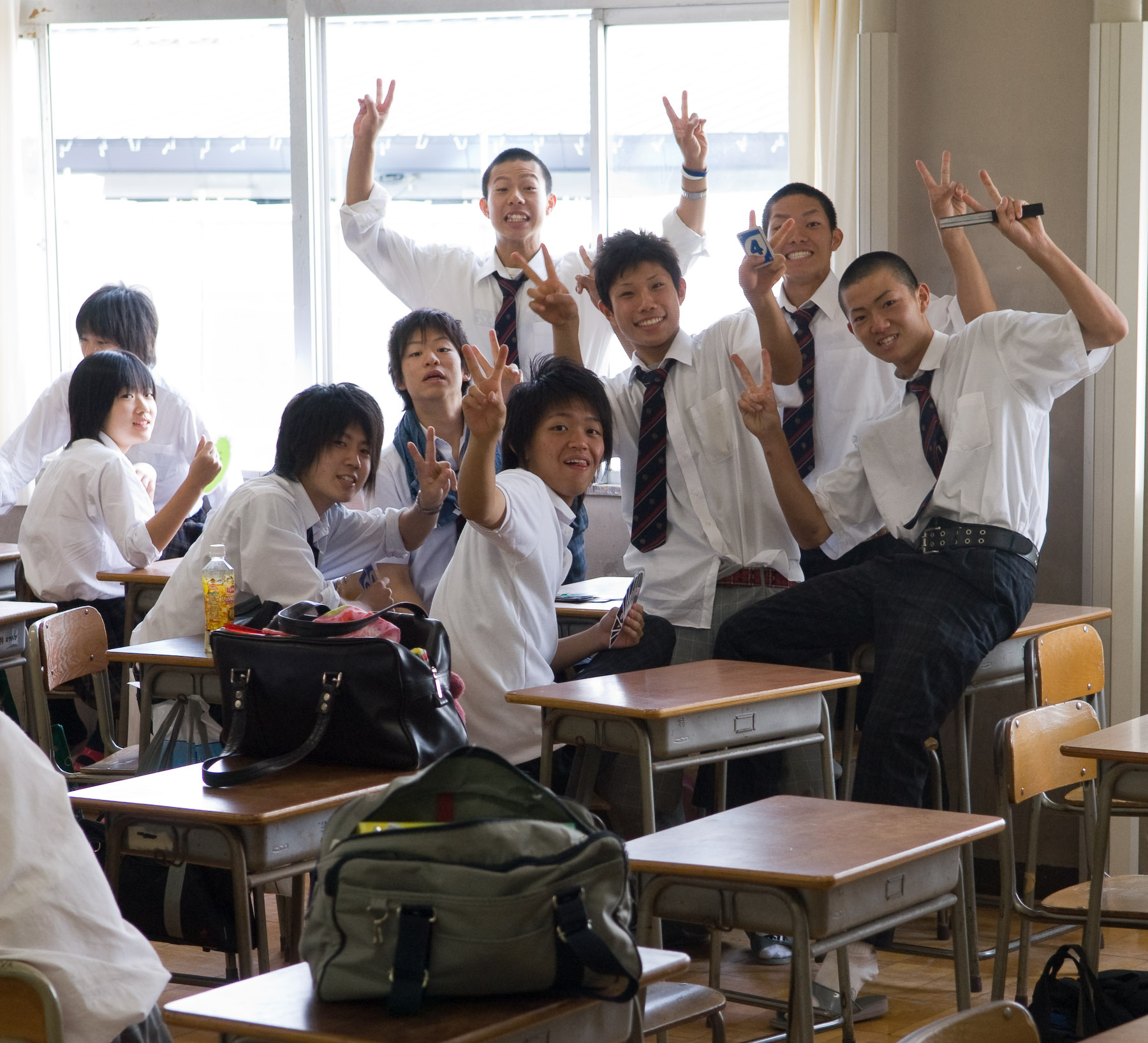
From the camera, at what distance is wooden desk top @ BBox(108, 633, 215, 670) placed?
2923mm

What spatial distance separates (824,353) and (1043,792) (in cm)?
153

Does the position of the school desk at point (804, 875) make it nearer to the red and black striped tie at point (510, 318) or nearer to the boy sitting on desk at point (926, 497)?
the boy sitting on desk at point (926, 497)

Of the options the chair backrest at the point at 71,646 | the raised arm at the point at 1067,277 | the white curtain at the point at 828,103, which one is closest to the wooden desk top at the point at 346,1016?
the chair backrest at the point at 71,646

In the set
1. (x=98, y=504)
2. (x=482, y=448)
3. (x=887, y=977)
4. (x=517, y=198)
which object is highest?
(x=517, y=198)

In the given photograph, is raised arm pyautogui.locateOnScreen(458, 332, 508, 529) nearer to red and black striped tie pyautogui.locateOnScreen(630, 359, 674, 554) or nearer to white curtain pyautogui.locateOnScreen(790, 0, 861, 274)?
red and black striped tie pyautogui.locateOnScreen(630, 359, 674, 554)

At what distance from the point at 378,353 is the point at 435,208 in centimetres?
61

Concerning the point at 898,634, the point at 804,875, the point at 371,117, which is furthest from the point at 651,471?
the point at 804,875

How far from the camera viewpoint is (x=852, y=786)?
10.8ft

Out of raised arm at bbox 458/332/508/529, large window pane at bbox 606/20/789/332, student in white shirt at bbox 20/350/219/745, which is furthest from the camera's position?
large window pane at bbox 606/20/789/332

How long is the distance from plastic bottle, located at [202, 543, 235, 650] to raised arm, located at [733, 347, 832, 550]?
51.9 inches

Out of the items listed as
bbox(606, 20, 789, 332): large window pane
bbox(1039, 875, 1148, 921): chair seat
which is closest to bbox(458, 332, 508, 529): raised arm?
bbox(1039, 875, 1148, 921): chair seat

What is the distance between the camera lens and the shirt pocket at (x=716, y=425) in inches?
146

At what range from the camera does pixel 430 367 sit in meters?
3.85

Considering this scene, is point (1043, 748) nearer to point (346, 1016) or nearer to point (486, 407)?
point (486, 407)
